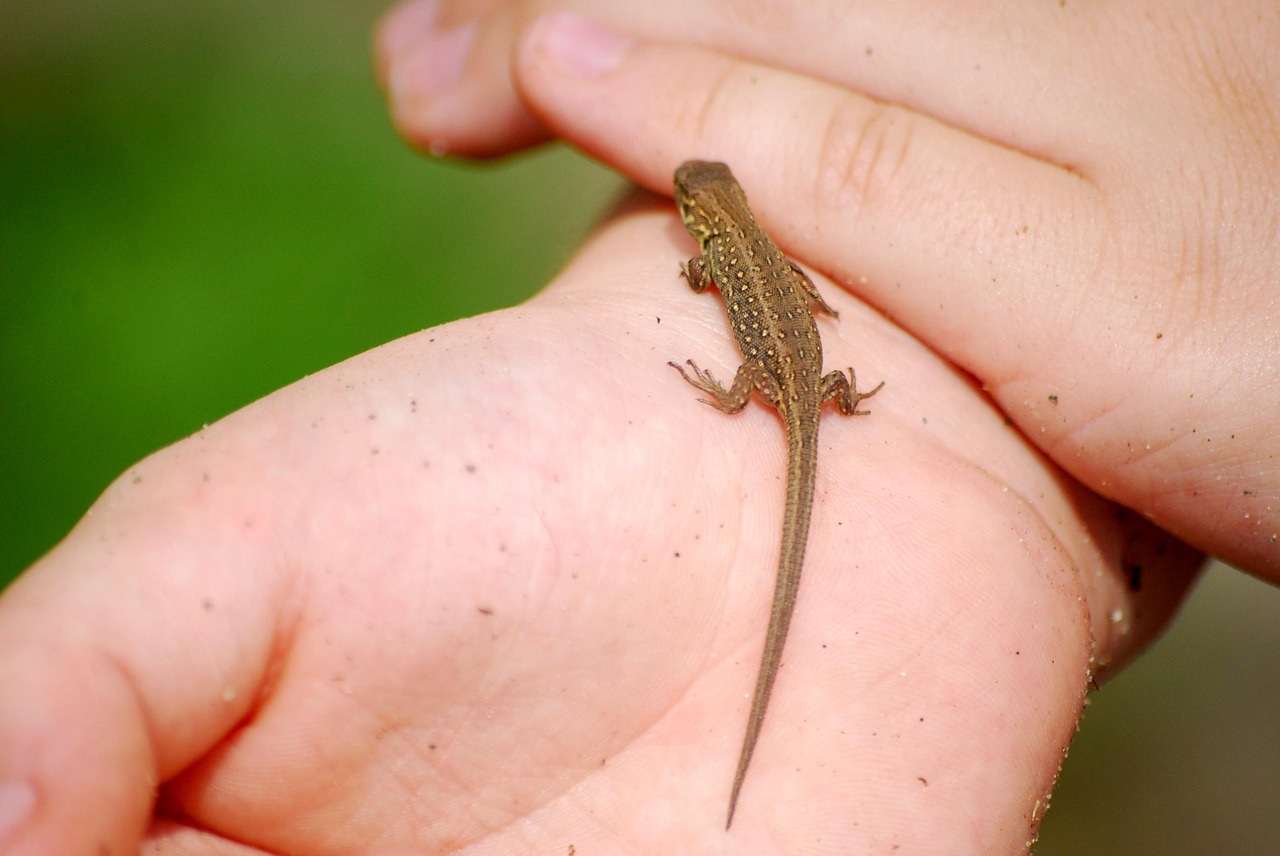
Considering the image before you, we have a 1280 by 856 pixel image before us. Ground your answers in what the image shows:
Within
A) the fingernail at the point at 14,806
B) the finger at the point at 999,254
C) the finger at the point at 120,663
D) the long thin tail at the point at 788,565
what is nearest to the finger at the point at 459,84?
the finger at the point at 999,254

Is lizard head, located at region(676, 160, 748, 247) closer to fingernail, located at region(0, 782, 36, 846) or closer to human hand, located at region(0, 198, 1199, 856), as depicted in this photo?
human hand, located at region(0, 198, 1199, 856)

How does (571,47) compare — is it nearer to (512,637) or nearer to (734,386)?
(734,386)

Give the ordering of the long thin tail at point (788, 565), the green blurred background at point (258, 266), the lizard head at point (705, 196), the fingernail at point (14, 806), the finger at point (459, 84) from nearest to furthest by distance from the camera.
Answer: the fingernail at point (14, 806) → the long thin tail at point (788, 565) → the lizard head at point (705, 196) → the finger at point (459, 84) → the green blurred background at point (258, 266)

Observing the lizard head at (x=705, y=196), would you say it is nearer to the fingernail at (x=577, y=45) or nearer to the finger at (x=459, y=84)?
the fingernail at (x=577, y=45)

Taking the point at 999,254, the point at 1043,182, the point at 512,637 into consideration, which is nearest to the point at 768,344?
the point at 999,254

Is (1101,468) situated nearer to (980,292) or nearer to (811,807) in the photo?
(980,292)
